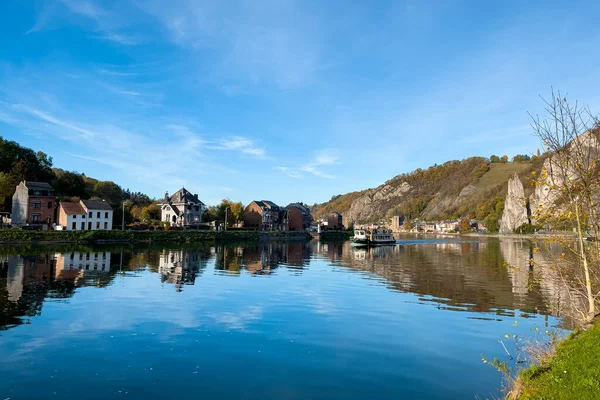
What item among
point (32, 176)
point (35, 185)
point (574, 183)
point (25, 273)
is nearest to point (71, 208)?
point (35, 185)

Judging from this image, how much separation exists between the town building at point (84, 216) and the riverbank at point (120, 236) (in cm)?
913

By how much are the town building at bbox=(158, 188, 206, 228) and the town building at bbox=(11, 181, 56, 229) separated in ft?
119

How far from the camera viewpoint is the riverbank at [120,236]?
245 feet

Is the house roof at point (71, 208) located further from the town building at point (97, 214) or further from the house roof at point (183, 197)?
the house roof at point (183, 197)

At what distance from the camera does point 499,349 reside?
16938 millimetres

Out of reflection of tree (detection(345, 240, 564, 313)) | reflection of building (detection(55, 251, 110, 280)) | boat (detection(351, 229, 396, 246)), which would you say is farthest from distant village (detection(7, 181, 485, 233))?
reflection of tree (detection(345, 240, 564, 313))

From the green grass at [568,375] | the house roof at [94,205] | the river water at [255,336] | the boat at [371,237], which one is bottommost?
the river water at [255,336]

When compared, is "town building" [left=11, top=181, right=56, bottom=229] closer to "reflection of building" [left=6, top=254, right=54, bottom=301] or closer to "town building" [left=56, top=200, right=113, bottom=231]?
"town building" [left=56, top=200, right=113, bottom=231]

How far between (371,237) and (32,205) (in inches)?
3324

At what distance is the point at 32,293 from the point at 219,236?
83.8 meters

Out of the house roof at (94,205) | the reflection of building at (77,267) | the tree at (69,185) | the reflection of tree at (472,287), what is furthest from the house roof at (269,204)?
the reflection of tree at (472,287)

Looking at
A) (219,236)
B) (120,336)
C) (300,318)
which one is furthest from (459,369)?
(219,236)

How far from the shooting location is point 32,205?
9081 cm

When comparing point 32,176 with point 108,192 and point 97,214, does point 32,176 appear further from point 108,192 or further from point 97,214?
point 108,192
